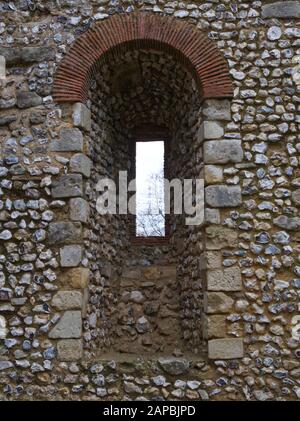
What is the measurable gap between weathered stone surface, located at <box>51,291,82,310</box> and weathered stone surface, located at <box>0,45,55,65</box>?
2.52m

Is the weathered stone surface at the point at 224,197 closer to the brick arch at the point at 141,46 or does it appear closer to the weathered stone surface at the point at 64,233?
the brick arch at the point at 141,46

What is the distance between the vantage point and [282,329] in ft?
16.6

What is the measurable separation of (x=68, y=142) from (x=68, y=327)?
190cm

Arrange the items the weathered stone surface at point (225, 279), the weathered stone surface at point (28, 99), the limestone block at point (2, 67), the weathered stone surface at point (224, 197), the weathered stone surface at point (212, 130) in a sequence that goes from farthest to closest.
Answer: the limestone block at point (2, 67) → the weathered stone surface at point (28, 99) → the weathered stone surface at point (212, 130) → the weathered stone surface at point (224, 197) → the weathered stone surface at point (225, 279)

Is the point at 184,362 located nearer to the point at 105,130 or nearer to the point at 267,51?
the point at 105,130

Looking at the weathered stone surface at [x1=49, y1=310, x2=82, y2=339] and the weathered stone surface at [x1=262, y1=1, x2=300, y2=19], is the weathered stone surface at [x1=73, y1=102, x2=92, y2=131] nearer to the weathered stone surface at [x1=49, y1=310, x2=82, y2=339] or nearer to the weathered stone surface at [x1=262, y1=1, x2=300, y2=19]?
the weathered stone surface at [x1=49, y1=310, x2=82, y2=339]

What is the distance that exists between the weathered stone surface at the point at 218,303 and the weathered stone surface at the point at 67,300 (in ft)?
4.21

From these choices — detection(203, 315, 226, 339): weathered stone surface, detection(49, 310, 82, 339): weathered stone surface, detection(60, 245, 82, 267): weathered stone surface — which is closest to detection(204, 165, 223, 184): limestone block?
detection(203, 315, 226, 339): weathered stone surface

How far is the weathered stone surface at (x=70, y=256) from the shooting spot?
17.1ft

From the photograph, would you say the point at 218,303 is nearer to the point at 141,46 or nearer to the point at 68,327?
the point at 68,327

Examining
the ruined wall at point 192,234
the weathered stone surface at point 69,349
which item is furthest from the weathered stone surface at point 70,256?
the weathered stone surface at point 69,349

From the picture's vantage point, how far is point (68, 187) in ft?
17.5

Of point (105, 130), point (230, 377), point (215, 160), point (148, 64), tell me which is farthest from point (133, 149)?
point (230, 377)

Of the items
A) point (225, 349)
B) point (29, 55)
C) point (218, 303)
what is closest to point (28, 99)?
point (29, 55)
